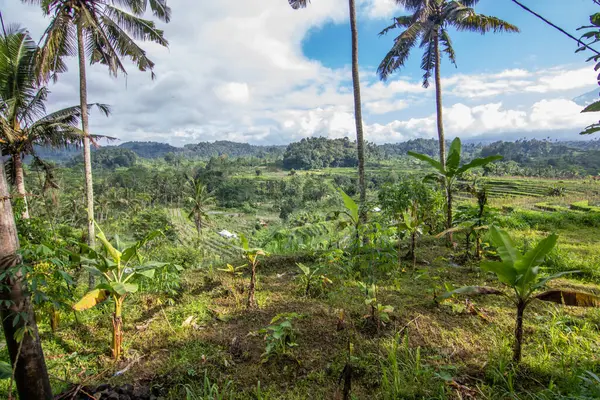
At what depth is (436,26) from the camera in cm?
880

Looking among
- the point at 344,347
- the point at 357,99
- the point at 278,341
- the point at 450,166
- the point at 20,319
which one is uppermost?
the point at 357,99

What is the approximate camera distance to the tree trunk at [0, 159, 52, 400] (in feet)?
4.60

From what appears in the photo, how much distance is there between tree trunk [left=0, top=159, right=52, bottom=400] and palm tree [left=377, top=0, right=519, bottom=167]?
8.83 metres

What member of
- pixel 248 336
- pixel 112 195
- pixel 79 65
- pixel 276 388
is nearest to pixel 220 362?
pixel 248 336

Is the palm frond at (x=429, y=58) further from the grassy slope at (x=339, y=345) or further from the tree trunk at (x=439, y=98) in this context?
the grassy slope at (x=339, y=345)

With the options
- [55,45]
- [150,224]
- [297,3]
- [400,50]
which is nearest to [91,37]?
[55,45]

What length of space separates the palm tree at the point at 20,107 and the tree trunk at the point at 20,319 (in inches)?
267

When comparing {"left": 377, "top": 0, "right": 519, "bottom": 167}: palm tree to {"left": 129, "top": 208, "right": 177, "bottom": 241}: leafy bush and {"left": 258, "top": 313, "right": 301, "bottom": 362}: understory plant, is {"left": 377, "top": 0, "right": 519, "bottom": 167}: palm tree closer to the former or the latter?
{"left": 258, "top": 313, "right": 301, "bottom": 362}: understory plant

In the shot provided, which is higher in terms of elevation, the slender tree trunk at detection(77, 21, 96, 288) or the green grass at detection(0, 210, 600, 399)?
the slender tree trunk at detection(77, 21, 96, 288)

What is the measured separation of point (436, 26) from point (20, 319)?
11014 mm

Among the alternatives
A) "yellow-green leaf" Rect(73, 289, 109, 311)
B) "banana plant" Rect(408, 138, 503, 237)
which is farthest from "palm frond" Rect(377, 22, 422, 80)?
"yellow-green leaf" Rect(73, 289, 109, 311)

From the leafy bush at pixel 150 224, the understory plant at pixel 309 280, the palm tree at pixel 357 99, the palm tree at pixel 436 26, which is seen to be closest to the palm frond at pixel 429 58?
the palm tree at pixel 436 26

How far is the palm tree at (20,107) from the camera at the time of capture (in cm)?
670

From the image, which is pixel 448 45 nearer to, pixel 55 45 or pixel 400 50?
pixel 400 50
